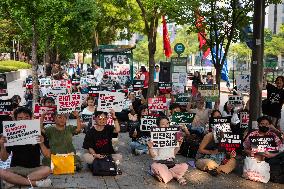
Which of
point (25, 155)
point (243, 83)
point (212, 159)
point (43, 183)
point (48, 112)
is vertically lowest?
point (43, 183)

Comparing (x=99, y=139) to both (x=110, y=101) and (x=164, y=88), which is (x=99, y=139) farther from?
(x=164, y=88)

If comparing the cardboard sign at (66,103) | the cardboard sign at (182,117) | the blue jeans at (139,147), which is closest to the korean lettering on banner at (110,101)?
the cardboard sign at (66,103)

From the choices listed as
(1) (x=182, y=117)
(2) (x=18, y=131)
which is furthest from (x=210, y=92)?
(2) (x=18, y=131)

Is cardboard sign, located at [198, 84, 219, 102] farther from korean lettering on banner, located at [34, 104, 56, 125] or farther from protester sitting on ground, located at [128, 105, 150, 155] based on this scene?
korean lettering on banner, located at [34, 104, 56, 125]

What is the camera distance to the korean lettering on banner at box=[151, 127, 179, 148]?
895 centimetres

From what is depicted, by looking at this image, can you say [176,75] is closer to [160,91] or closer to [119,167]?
[160,91]

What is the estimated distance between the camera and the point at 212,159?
952cm

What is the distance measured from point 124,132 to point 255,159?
6.16 m

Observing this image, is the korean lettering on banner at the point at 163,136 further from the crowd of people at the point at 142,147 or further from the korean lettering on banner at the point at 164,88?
the korean lettering on banner at the point at 164,88

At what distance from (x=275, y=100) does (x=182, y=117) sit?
2264 millimetres

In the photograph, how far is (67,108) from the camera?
35.1 ft

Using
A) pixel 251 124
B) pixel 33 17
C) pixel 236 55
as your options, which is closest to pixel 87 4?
pixel 33 17

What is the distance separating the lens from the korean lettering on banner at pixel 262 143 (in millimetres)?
8961

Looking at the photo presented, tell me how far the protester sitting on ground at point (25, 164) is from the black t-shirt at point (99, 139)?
1234mm
